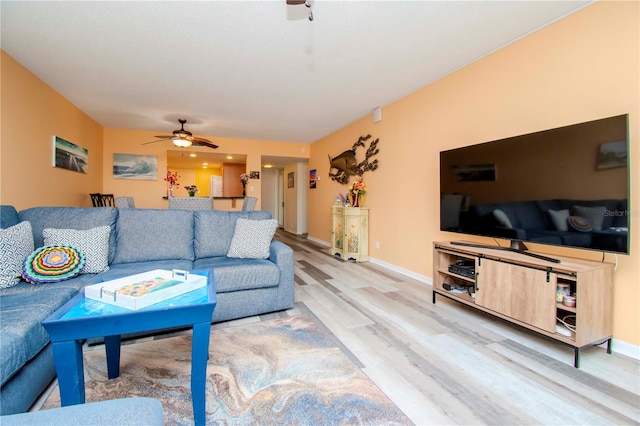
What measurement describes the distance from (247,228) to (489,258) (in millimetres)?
2115

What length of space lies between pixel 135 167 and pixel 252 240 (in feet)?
14.2

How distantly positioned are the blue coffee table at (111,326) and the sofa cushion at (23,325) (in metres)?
0.24

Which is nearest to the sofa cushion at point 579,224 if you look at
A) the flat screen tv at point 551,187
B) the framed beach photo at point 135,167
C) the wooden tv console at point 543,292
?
the flat screen tv at point 551,187

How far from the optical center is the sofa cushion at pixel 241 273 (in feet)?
7.21

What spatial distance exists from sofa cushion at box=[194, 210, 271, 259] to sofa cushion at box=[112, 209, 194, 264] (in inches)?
2.8

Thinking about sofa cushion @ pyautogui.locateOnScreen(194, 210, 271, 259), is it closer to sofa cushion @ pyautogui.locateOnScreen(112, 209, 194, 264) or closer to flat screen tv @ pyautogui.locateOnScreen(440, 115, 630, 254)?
sofa cushion @ pyautogui.locateOnScreen(112, 209, 194, 264)

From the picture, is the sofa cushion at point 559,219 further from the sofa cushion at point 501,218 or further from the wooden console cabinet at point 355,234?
the wooden console cabinet at point 355,234

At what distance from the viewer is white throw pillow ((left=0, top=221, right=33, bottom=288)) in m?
1.72

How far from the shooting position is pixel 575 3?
76.7 inches

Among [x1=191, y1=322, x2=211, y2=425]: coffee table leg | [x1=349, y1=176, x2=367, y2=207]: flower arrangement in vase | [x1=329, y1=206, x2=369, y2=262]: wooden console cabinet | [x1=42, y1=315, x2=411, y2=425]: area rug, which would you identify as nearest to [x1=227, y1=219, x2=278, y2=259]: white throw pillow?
[x1=42, y1=315, x2=411, y2=425]: area rug

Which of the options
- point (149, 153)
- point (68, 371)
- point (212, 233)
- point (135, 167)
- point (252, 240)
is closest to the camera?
point (68, 371)

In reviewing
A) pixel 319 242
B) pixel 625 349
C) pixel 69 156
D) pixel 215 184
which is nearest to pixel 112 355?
pixel 625 349

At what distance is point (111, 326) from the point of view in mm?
1101

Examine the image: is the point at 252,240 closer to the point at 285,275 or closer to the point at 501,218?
the point at 285,275
